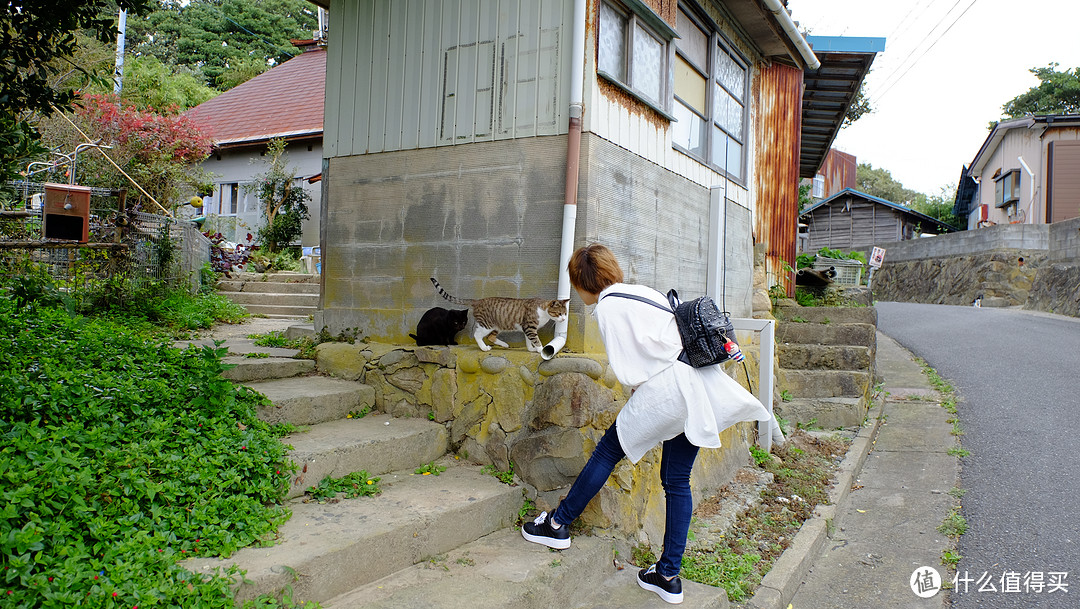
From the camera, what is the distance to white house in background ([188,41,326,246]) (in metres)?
15.5

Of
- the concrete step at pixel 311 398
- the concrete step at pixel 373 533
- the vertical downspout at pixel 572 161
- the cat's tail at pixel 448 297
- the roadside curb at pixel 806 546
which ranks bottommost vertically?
the roadside curb at pixel 806 546

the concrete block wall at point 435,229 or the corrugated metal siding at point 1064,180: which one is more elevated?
the corrugated metal siding at point 1064,180

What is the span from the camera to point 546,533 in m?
3.47

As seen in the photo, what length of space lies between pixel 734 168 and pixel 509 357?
427 centimetres

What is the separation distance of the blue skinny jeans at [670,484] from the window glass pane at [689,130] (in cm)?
347

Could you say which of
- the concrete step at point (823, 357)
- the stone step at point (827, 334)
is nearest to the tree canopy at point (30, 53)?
the concrete step at point (823, 357)

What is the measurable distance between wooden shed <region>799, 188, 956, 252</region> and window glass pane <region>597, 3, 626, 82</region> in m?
27.6

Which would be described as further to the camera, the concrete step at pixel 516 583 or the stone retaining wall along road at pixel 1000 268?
the stone retaining wall along road at pixel 1000 268

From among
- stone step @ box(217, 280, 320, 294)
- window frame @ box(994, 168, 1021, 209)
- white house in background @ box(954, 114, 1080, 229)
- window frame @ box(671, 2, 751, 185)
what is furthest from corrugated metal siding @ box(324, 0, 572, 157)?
window frame @ box(994, 168, 1021, 209)

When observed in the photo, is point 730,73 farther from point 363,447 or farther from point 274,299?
point 274,299

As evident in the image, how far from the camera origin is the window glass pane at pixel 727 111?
6766mm

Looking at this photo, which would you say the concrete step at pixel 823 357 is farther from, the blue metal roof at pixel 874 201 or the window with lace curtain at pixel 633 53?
the blue metal roof at pixel 874 201

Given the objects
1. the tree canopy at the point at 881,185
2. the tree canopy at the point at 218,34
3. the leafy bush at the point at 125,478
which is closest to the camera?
the leafy bush at the point at 125,478

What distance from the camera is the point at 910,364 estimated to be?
1099cm
